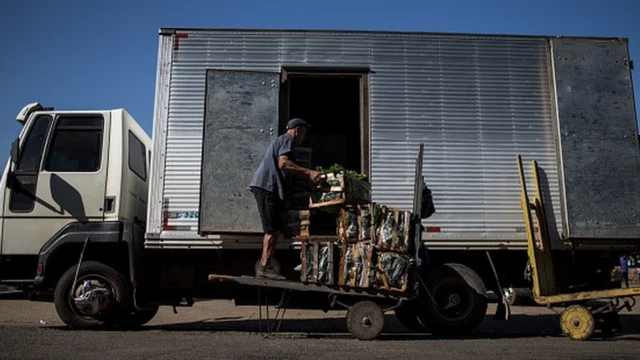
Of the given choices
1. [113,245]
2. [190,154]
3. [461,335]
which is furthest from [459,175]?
[113,245]

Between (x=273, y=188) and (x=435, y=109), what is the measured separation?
2.69m

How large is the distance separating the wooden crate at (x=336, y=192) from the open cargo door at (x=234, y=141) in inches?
37.2

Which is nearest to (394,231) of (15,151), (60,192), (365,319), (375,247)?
(375,247)

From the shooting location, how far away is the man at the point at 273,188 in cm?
711

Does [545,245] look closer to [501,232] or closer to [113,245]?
[501,232]

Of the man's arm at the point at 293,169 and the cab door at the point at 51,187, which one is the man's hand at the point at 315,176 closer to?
the man's arm at the point at 293,169

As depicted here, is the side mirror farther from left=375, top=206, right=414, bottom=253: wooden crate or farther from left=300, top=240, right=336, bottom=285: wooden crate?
left=375, top=206, right=414, bottom=253: wooden crate

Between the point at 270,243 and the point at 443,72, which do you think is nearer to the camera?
the point at 270,243

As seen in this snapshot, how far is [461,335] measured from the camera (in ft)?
25.1

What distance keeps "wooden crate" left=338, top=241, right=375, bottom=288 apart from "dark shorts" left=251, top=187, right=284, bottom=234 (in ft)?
2.94

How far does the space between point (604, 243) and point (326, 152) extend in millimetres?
6689

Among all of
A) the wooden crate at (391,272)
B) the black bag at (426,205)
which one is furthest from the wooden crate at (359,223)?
the black bag at (426,205)

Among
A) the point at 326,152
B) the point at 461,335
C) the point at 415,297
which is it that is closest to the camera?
the point at 415,297

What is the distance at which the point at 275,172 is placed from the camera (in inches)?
281
